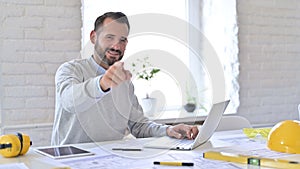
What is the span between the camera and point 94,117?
57.9 inches

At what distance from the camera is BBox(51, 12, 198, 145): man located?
140 cm

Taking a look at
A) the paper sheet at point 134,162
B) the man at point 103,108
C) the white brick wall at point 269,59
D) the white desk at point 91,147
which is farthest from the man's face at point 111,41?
the white brick wall at point 269,59

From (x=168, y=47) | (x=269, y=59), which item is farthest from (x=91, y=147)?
(x=269, y=59)

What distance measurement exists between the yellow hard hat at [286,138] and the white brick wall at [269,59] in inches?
51.9

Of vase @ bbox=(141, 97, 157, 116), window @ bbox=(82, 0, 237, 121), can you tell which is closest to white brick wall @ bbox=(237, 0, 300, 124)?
window @ bbox=(82, 0, 237, 121)

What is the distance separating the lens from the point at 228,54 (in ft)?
8.17

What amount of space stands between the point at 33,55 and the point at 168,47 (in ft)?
2.09

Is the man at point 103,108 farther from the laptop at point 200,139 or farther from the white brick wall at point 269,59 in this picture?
the white brick wall at point 269,59

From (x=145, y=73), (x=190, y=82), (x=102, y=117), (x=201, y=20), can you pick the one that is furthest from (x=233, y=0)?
(x=102, y=117)

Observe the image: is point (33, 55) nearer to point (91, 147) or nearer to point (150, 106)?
point (150, 106)

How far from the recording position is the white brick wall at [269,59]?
2465 mm

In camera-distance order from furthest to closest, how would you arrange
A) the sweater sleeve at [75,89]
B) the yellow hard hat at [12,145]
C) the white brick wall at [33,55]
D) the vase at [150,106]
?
the vase at [150,106]
the white brick wall at [33,55]
the sweater sleeve at [75,89]
the yellow hard hat at [12,145]

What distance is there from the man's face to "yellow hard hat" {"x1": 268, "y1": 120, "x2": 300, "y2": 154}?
24.1 inches

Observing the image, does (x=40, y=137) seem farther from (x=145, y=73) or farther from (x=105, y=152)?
(x=105, y=152)
